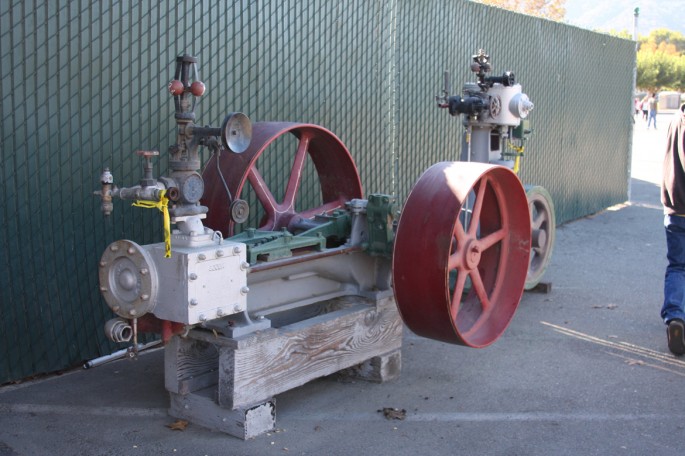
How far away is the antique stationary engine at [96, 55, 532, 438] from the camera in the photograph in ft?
11.7

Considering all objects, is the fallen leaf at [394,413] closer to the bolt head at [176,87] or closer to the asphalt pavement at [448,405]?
the asphalt pavement at [448,405]

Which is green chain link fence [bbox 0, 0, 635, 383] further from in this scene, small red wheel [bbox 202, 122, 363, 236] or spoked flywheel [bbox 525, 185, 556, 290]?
spoked flywheel [bbox 525, 185, 556, 290]

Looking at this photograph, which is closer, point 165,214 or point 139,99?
point 165,214

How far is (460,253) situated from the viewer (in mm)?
4273

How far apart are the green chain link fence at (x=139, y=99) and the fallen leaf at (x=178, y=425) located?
1.09m

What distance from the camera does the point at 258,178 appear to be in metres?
4.81

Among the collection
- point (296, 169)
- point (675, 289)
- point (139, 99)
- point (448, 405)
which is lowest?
point (448, 405)

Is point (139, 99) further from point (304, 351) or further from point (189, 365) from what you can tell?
point (304, 351)

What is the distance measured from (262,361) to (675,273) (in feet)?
9.49

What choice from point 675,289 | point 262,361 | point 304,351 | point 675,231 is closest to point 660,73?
point 675,231

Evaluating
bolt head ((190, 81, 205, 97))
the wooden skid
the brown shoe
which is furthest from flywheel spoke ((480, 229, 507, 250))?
bolt head ((190, 81, 205, 97))

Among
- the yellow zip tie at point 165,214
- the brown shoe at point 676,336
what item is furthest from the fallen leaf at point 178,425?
the brown shoe at point 676,336

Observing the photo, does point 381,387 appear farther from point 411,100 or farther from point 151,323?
point 411,100

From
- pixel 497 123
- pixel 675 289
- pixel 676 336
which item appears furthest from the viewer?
pixel 497 123
